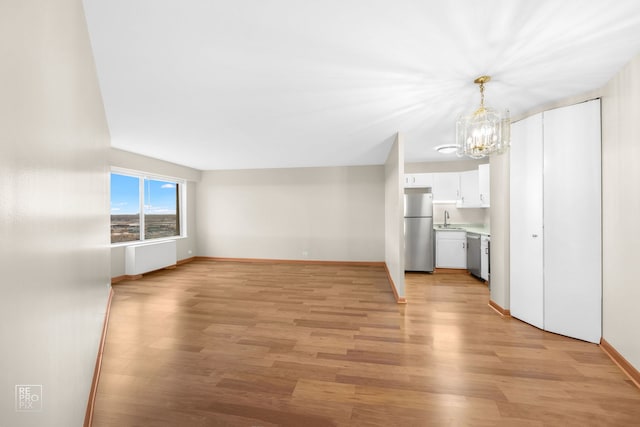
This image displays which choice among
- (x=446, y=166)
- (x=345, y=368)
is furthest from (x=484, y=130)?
(x=446, y=166)

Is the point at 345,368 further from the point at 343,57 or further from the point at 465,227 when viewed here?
the point at 465,227

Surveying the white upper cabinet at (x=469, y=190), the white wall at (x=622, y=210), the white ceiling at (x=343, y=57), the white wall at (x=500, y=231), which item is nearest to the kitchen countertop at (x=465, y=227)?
the white upper cabinet at (x=469, y=190)

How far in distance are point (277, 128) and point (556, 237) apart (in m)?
3.68

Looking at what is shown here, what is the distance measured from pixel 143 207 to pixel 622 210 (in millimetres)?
7441

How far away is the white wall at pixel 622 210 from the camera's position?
202cm

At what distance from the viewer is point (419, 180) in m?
5.69

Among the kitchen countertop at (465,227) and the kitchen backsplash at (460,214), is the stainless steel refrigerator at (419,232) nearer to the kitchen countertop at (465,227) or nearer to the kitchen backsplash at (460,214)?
the kitchen countertop at (465,227)

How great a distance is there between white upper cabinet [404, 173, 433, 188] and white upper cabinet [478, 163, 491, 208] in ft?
3.18

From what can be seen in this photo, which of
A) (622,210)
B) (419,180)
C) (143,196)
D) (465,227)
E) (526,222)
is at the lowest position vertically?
(465,227)

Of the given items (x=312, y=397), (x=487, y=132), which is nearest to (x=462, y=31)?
(x=487, y=132)

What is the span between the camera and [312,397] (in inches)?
70.6

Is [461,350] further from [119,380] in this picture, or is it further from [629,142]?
[119,380]
